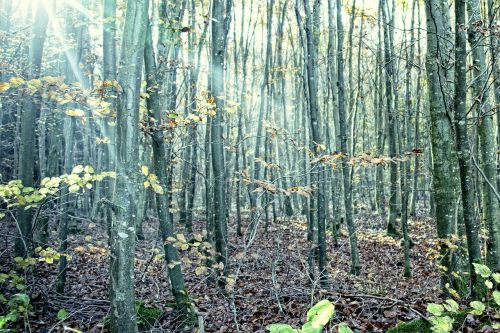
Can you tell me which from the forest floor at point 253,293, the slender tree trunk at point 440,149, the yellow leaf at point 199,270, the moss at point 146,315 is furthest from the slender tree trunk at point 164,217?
the slender tree trunk at point 440,149

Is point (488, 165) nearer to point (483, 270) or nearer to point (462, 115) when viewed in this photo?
point (462, 115)

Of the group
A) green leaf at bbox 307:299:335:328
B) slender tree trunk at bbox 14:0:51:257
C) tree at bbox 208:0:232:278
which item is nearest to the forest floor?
tree at bbox 208:0:232:278

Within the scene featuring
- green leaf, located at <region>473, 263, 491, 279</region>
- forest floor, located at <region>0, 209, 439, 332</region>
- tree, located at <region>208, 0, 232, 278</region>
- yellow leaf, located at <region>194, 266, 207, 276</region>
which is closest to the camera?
green leaf, located at <region>473, 263, 491, 279</region>

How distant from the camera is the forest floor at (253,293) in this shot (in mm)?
5027

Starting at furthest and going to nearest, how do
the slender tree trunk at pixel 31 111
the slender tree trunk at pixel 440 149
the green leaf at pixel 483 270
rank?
the slender tree trunk at pixel 31 111, the slender tree trunk at pixel 440 149, the green leaf at pixel 483 270

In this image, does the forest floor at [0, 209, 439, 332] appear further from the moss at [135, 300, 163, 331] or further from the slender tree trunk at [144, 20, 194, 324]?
the slender tree trunk at [144, 20, 194, 324]

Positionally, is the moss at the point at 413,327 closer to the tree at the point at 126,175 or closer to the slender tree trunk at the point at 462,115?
the slender tree trunk at the point at 462,115

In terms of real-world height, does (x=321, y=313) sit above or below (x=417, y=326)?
above

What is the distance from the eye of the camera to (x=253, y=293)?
7469mm

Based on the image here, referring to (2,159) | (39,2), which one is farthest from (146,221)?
(39,2)

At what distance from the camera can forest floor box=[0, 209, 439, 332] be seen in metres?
A: 5.03

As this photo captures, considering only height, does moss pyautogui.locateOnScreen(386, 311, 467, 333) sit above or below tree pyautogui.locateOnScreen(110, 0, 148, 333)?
below

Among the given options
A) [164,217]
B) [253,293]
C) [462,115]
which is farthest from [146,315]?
[462,115]

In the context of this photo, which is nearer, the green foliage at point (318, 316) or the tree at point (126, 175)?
the green foliage at point (318, 316)
